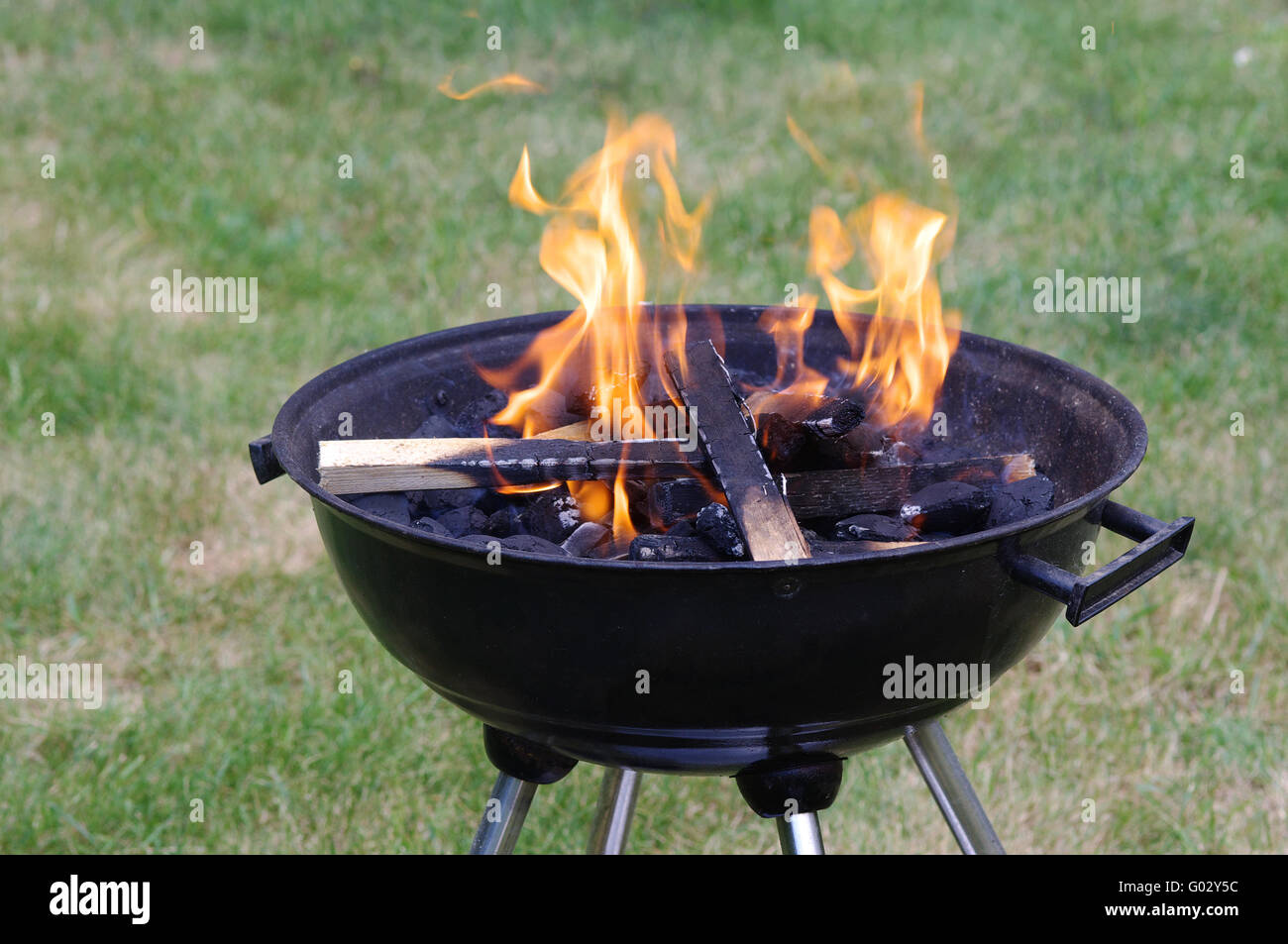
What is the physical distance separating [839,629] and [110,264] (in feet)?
13.3

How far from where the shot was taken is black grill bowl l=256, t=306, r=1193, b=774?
52.2 inches

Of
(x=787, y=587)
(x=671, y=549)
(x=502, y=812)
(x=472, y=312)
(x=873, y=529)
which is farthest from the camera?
(x=472, y=312)

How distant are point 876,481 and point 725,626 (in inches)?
19.0

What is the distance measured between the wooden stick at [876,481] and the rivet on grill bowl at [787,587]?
360mm

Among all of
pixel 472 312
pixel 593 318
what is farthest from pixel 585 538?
pixel 472 312

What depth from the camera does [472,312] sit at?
4.45m

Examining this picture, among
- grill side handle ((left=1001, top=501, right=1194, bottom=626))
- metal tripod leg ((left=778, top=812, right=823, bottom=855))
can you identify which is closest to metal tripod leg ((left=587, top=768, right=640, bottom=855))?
metal tripod leg ((left=778, top=812, right=823, bottom=855))

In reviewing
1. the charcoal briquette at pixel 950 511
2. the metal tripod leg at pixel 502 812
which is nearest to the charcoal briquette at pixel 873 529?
the charcoal briquette at pixel 950 511

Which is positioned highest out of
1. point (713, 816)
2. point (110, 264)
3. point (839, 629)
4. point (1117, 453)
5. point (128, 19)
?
point (128, 19)

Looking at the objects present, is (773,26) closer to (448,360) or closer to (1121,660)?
(1121,660)

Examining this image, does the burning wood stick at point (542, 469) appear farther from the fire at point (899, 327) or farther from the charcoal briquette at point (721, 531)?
the fire at point (899, 327)

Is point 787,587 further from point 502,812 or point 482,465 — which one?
point 502,812

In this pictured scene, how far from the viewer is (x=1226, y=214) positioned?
16.0ft
